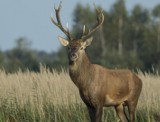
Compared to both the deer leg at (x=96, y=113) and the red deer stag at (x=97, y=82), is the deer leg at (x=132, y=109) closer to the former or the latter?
the red deer stag at (x=97, y=82)

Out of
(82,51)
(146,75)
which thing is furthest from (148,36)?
(82,51)

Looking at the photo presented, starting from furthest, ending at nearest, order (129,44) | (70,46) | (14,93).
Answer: (129,44) < (14,93) < (70,46)

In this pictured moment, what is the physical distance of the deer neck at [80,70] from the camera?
13111 mm

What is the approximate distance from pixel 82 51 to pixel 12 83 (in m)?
4.12

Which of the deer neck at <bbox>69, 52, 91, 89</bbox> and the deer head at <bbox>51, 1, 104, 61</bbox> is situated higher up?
the deer head at <bbox>51, 1, 104, 61</bbox>

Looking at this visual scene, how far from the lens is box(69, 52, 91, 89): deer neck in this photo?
43.0 feet

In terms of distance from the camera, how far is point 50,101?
15.7 metres

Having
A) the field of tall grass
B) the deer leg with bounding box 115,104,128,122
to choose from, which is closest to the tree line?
the field of tall grass

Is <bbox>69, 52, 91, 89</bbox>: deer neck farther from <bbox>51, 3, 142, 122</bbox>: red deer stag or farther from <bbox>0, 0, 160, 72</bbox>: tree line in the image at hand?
<bbox>0, 0, 160, 72</bbox>: tree line

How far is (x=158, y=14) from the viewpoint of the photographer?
→ 6881 cm

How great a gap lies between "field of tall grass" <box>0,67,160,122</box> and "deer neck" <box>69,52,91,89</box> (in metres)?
1.33

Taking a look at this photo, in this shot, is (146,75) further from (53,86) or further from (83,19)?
(83,19)

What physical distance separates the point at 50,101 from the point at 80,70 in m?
2.59

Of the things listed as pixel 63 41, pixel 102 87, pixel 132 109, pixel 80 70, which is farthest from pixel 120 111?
pixel 63 41
